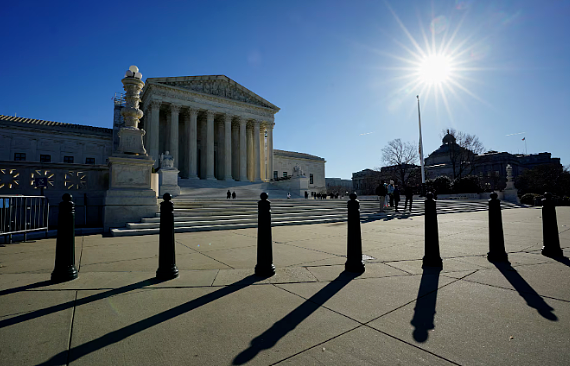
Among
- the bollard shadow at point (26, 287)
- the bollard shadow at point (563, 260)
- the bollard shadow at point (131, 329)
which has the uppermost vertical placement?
the bollard shadow at point (26, 287)

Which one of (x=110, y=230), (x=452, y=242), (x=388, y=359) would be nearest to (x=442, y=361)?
(x=388, y=359)

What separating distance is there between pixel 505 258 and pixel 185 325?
4835 millimetres

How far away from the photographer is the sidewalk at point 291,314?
1933mm

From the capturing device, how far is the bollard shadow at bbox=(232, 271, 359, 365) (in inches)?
76.9

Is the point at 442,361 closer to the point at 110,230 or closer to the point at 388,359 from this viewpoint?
the point at 388,359

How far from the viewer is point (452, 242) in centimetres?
666

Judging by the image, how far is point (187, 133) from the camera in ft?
129

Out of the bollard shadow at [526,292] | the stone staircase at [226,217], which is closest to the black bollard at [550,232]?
the bollard shadow at [526,292]

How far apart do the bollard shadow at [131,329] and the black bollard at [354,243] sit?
1542mm

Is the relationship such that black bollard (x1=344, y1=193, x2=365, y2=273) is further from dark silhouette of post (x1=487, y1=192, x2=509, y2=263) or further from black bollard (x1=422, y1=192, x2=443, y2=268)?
dark silhouette of post (x1=487, y1=192, x2=509, y2=263)

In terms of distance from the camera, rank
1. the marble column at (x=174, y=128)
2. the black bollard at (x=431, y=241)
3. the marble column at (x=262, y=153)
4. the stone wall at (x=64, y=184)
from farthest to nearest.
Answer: the marble column at (x=262, y=153) < the marble column at (x=174, y=128) < the stone wall at (x=64, y=184) < the black bollard at (x=431, y=241)

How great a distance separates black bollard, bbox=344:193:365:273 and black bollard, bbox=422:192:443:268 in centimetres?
108

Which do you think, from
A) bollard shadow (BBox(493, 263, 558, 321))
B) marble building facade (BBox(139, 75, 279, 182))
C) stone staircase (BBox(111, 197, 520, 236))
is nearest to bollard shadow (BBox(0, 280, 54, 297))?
stone staircase (BBox(111, 197, 520, 236))

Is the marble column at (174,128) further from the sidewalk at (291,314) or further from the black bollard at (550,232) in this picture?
the black bollard at (550,232)
